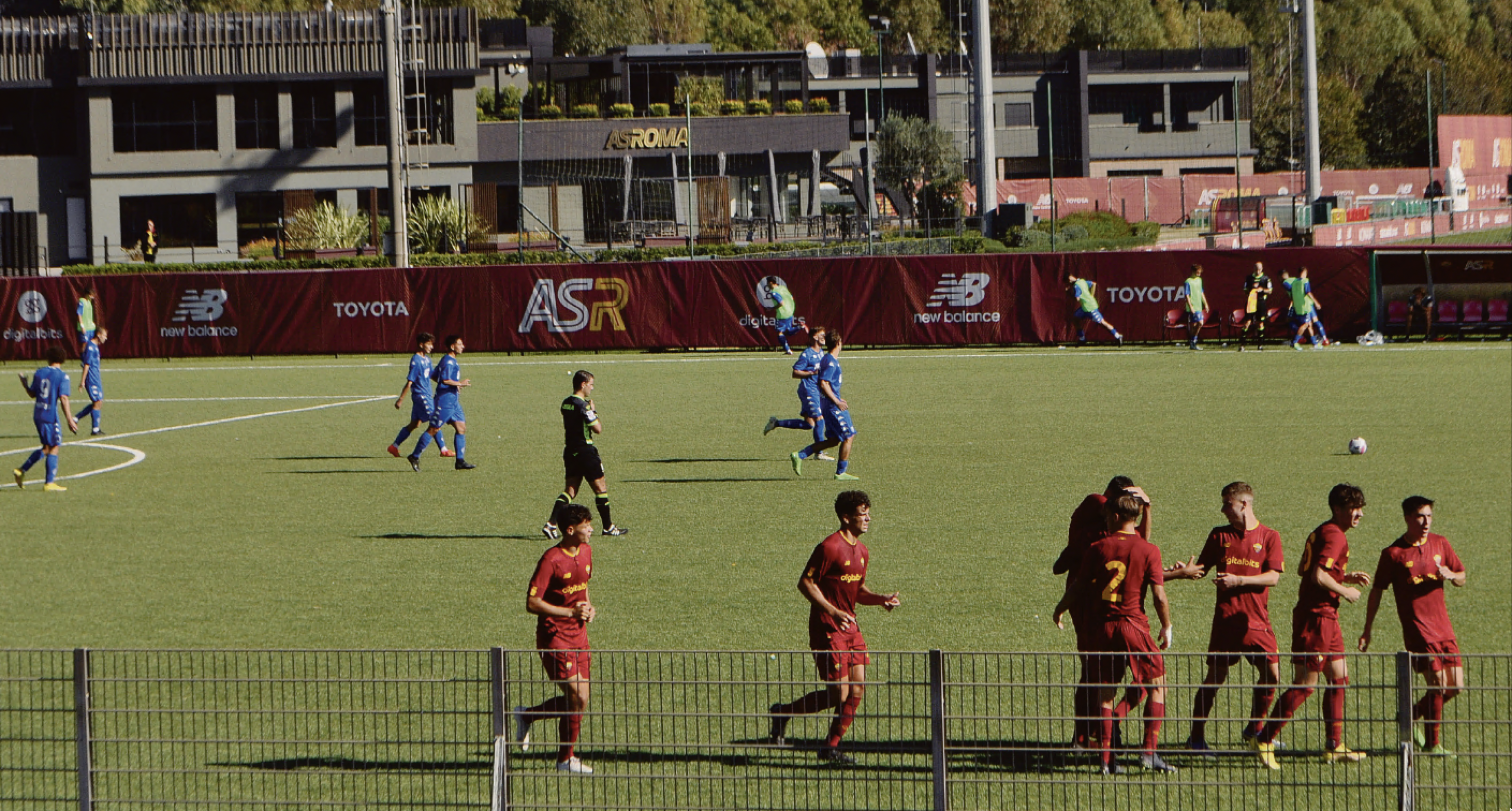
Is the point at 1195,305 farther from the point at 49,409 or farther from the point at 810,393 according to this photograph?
the point at 49,409

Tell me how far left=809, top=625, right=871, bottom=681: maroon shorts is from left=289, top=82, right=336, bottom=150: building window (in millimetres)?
60006

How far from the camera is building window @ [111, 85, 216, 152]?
64750 mm

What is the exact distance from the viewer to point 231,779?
8383mm

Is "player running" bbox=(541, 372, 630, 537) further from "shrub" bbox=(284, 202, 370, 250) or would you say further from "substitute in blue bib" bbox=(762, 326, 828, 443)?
"shrub" bbox=(284, 202, 370, 250)

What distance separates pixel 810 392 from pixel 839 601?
1128cm

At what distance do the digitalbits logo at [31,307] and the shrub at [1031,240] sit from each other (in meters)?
30.4

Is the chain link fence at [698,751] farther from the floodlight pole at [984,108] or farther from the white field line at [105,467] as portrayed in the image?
the floodlight pole at [984,108]

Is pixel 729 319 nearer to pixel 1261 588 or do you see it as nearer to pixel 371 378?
pixel 371 378

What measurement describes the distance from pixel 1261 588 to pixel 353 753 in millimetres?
4882

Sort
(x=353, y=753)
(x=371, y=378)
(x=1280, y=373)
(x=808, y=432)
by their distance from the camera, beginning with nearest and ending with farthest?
(x=353, y=753) → (x=808, y=432) → (x=1280, y=373) → (x=371, y=378)

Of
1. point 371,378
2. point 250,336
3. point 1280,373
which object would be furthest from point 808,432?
point 250,336

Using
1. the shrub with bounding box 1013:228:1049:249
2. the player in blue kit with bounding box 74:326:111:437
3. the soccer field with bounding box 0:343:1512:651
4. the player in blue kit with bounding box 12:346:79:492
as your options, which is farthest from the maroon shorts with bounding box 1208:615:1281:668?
the shrub with bounding box 1013:228:1049:249

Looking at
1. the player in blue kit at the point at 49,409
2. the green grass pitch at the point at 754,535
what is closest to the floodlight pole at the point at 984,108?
the green grass pitch at the point at 754,535

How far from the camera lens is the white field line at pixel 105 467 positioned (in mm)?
21312
